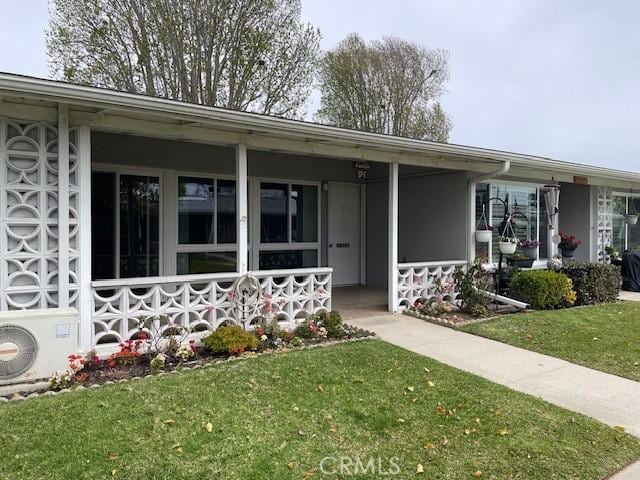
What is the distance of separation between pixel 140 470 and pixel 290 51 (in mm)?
15035

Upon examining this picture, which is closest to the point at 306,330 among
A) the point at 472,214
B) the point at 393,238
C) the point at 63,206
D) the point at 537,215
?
the point at 393,238

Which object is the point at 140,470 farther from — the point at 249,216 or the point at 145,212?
the point at 249,216

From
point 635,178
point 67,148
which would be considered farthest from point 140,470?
point 635,178

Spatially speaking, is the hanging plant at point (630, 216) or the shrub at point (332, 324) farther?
the hanging plant at point (630, 216)

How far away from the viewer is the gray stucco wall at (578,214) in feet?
37.0

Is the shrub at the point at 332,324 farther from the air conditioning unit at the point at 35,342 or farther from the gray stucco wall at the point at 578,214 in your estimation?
the gray stucco wall at the point at 578,214

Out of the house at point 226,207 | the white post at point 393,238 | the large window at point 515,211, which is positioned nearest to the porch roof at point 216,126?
the house at point 226,207

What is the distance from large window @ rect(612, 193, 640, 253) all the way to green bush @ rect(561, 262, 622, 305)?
3.52 m

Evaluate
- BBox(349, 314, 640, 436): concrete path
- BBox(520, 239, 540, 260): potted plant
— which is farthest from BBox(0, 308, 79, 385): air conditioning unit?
BBox(520, 239, 540, 260): potted plant

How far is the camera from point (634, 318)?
747 centimetres

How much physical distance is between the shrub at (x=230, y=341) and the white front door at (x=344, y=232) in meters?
4.84

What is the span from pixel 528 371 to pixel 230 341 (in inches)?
125

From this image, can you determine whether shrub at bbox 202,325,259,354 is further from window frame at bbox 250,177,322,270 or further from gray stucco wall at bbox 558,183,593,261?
gray stucco wall at bbox 558,183,593,261

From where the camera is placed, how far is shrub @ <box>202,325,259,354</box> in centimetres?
518
